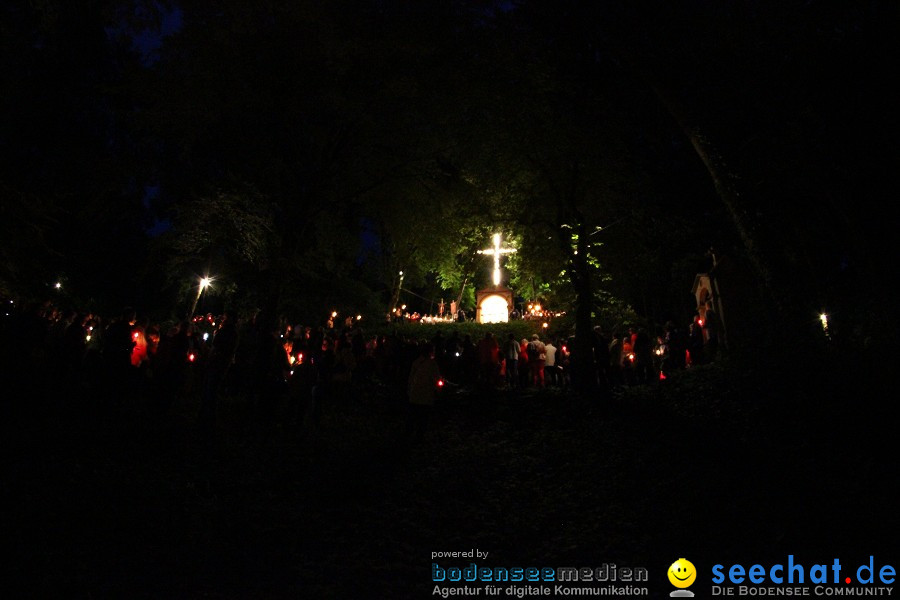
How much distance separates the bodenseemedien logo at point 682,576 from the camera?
462cm

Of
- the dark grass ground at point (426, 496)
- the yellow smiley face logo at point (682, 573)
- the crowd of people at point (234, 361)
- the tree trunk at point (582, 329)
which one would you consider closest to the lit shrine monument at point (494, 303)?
the crowd of people at point (234, 361)

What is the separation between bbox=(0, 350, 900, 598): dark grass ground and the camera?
4.74m

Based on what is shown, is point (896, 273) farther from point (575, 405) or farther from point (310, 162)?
point (310, 162)

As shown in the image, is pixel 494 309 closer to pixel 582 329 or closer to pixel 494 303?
pixel 494 303

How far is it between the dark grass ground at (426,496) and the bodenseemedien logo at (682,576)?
0.09m

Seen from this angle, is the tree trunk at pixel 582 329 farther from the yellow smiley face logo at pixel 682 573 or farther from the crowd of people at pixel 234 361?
the yellow smiley face logo at pixel 682 573

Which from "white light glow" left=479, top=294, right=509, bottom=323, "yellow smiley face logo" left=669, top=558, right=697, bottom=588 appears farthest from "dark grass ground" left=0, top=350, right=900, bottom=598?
"white light glow" left=479, top=294, right=509, bottom=323

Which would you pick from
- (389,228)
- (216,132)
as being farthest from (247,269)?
(216,132)

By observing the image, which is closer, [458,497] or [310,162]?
[458,497]

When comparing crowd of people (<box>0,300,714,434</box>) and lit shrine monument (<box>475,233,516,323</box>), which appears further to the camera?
lit shrine monument (<box>475,233,516,323</box>)

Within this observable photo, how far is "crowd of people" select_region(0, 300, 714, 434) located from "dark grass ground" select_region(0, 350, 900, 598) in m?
0.64

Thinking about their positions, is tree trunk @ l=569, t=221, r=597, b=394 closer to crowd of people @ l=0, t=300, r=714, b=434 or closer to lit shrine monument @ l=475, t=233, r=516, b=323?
crowd of people @ l=0, t=300, r=714, b=434

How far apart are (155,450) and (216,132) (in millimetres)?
8300

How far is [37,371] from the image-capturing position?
29.8ft
